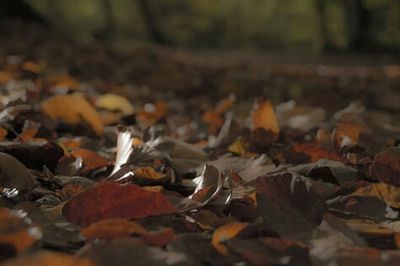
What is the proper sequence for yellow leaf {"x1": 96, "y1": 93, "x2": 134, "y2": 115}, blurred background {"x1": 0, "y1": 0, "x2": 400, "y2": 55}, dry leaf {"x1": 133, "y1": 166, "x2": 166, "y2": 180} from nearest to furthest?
dry leaf {"x1": 133, "y1": 166, "x2": 166, "y2": 180} < yellow leaf {"x1": 96, "y1": 93, "x2": 134, "y2": 115} < blurred background {"x1": 0, "y1": 0, "x2": 400, "y2": 55}

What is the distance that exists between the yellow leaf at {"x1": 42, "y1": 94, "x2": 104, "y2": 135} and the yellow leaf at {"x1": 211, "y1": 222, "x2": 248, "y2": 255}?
911 mm

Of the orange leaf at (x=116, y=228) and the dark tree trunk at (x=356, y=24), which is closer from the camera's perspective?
the orange leaf at (x=116, y=228)

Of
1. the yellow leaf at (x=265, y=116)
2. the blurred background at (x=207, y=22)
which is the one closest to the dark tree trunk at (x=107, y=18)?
the blurred background at (x=207, y=22)

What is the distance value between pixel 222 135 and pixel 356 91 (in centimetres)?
280

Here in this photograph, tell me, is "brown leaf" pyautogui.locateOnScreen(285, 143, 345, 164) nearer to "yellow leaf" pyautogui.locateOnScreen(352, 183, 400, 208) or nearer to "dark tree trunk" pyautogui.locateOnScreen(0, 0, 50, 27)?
"yellow leaf" pyautogui.locateOnScreen(352, 183, 400, 208)

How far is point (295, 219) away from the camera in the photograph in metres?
0.91

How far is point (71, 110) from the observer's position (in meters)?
1.64

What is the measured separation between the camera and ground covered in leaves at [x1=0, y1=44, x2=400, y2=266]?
30.3 inches

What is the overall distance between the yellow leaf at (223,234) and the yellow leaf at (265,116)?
795mm

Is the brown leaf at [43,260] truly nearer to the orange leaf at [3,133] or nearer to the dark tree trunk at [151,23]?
the orange leaf at [3,133]

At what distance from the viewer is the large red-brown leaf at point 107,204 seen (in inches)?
34.2

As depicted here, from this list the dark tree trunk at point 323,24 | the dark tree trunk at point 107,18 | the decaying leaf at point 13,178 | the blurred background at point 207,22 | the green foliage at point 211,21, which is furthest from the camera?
the dark tree trunk at point 107,18

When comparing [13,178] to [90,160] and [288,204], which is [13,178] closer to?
[90,160]

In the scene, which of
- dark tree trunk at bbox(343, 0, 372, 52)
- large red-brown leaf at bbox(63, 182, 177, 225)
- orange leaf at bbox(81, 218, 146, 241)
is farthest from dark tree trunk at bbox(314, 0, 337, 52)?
orange leaf at bbox(81, 218, 146, 241)
